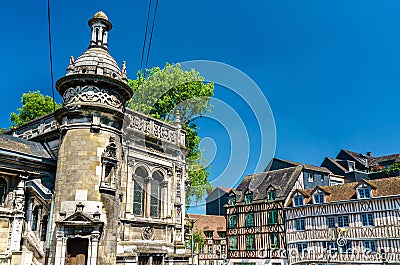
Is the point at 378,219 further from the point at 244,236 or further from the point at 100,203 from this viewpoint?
the point at 100,203

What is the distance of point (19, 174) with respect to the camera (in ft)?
42.1

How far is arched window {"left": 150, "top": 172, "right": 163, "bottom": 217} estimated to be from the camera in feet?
52.6

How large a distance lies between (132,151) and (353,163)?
35008 millimetres

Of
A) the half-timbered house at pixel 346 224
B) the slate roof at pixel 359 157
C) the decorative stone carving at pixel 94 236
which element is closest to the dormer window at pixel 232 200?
the half-timbered house at pixel 346 224

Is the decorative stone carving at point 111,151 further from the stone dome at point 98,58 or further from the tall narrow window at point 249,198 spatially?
the tall narrow window at point 249,198

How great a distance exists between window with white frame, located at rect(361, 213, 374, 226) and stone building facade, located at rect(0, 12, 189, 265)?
699 inches

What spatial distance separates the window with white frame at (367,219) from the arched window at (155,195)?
18763mm

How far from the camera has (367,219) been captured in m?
28.0

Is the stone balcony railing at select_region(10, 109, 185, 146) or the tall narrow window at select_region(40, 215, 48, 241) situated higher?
the stone balcony railing at select_region(10, 109, 185, 146)

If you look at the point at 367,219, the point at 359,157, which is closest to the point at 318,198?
the point at 367,219

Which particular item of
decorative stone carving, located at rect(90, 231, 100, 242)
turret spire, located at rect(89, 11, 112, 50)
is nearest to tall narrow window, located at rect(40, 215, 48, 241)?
decorative stone carving, located at rect(90, 231, 100, 242)

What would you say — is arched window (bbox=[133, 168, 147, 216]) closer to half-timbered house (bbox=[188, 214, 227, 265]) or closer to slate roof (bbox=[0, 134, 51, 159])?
slate roof (bbox=[0, 134, 51, 159])

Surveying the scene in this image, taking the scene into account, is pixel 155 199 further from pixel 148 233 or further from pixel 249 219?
pixel 249 219

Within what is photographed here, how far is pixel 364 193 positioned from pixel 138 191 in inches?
792
